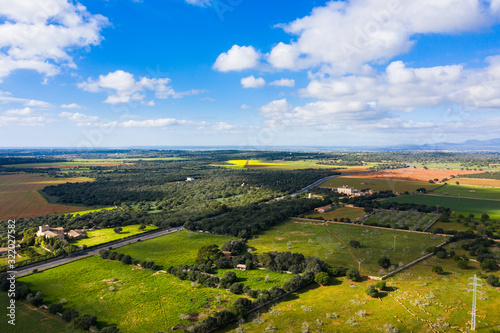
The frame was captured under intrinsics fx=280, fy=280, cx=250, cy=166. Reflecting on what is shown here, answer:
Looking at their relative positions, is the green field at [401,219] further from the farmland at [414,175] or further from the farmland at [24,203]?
the farmland at [24,203]

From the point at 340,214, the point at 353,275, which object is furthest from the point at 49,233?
the point at 340,214

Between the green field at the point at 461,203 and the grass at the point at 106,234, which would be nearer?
the grass at the point at 106,234

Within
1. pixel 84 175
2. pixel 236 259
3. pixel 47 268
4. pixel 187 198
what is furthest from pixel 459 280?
pixel 84 175

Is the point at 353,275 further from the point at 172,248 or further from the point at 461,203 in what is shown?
the point at 461,203

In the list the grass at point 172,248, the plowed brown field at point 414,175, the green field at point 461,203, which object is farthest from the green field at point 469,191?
the grass at point 172,248

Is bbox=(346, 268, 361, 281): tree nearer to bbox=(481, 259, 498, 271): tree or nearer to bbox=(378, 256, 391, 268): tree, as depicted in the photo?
bbox=(378, 256, 391, 268): tree
